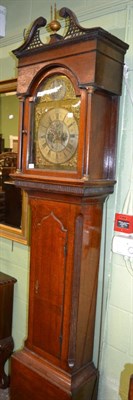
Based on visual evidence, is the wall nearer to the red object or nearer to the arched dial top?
the red object

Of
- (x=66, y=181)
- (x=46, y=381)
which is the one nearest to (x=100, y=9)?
(x=66, y=181)

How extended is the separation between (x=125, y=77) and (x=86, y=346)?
126 centimetres

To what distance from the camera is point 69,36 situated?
4.75 feet

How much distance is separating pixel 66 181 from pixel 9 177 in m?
0.98

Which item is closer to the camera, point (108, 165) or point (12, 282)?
point (108, 165)

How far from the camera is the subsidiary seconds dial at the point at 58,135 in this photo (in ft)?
4.78

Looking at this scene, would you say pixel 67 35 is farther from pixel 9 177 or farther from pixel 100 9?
pixel 9 177

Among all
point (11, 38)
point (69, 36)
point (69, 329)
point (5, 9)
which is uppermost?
point (5, 9)

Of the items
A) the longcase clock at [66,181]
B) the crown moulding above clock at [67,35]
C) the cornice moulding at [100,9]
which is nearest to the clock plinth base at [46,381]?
the longcase clock at [66,181]

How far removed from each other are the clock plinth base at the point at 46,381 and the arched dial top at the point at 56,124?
951 mm

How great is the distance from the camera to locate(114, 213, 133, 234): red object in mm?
1588

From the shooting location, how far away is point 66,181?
4.61ft

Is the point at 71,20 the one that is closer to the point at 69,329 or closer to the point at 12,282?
the point at 69,329

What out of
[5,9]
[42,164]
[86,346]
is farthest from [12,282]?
[5,9]
